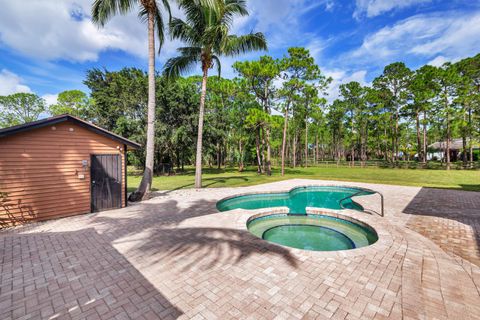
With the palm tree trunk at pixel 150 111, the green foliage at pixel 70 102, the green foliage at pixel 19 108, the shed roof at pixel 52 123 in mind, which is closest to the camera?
the shed roof at pixel 52 123

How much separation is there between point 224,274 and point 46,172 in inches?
261

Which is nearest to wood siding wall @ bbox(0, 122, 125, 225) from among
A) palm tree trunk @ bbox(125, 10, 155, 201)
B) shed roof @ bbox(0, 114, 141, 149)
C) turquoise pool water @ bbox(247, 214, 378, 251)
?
shed roof @ bbox(0, 114, 141, 149)

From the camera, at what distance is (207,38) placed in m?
10.6

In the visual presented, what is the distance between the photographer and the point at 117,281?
3.04 metres

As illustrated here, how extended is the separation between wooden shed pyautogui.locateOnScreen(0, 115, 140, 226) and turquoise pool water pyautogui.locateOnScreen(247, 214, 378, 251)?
5620 mm

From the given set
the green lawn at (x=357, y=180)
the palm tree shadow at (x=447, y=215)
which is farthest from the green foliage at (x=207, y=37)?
the palm tree shadow at (x=447, y=215)

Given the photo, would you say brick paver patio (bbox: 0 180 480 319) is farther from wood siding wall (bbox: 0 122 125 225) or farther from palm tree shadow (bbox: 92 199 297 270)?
wood siding wall (bbox: 0 122 125 225)

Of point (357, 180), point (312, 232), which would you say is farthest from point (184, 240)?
point (357, 180)

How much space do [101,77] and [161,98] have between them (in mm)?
13458

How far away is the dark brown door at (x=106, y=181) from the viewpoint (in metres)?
6.91

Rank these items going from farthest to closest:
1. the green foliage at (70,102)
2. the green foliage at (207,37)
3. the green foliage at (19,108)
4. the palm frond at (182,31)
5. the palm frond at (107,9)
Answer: the green foliage at (19,108), the green foliage at (70,102), the palm frond at (182,31), the green foliage at (207,37), the palm frond at (107,9)

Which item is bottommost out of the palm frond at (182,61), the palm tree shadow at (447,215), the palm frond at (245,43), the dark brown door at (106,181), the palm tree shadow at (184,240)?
the palm tree shadow at (447,215)

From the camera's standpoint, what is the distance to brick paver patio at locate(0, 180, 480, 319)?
2439 millimetres

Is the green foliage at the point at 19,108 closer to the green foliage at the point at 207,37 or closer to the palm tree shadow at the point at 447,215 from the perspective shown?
the green foliage at the point at 207,37
